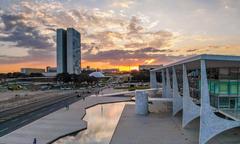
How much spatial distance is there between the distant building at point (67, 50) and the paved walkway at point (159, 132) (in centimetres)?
11694

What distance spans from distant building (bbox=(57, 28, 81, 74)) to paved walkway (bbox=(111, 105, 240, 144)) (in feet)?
384

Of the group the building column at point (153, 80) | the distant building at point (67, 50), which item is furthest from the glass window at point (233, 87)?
the distant building at point (67, 50)

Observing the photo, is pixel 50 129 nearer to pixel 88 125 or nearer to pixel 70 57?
pixel 88 125

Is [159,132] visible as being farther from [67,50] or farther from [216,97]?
[67,50]

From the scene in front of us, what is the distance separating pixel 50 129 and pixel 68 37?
122m

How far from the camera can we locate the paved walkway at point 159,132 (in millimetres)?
21859

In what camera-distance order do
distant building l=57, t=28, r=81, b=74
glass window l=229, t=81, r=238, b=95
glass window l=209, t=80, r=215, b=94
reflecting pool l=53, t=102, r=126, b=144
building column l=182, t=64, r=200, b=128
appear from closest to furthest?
glass window l=229, t=81, r=238, b=95, reflecting pool l=53, t=102, r=126, b=144, glass window l=209, t=80, r=215, b=94, building column l=182, t=64, r=200, b=128, distant building l=57, t=28, r=81, b=74

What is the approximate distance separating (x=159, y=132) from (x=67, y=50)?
12660 cm

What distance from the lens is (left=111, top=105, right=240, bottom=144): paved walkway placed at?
21.9 meters

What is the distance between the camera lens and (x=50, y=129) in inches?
1015

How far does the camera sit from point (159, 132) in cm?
2502

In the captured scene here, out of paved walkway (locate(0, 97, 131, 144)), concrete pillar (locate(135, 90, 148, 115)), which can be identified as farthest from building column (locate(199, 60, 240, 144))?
concrete pillar (locate(135, 90, 148, 115))

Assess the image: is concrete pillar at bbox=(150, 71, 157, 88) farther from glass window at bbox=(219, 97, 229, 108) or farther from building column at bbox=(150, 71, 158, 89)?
glass window at bbox=(219, 97, 229, 108)

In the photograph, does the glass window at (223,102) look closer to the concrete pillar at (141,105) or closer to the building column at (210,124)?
the building column at (210,124)
